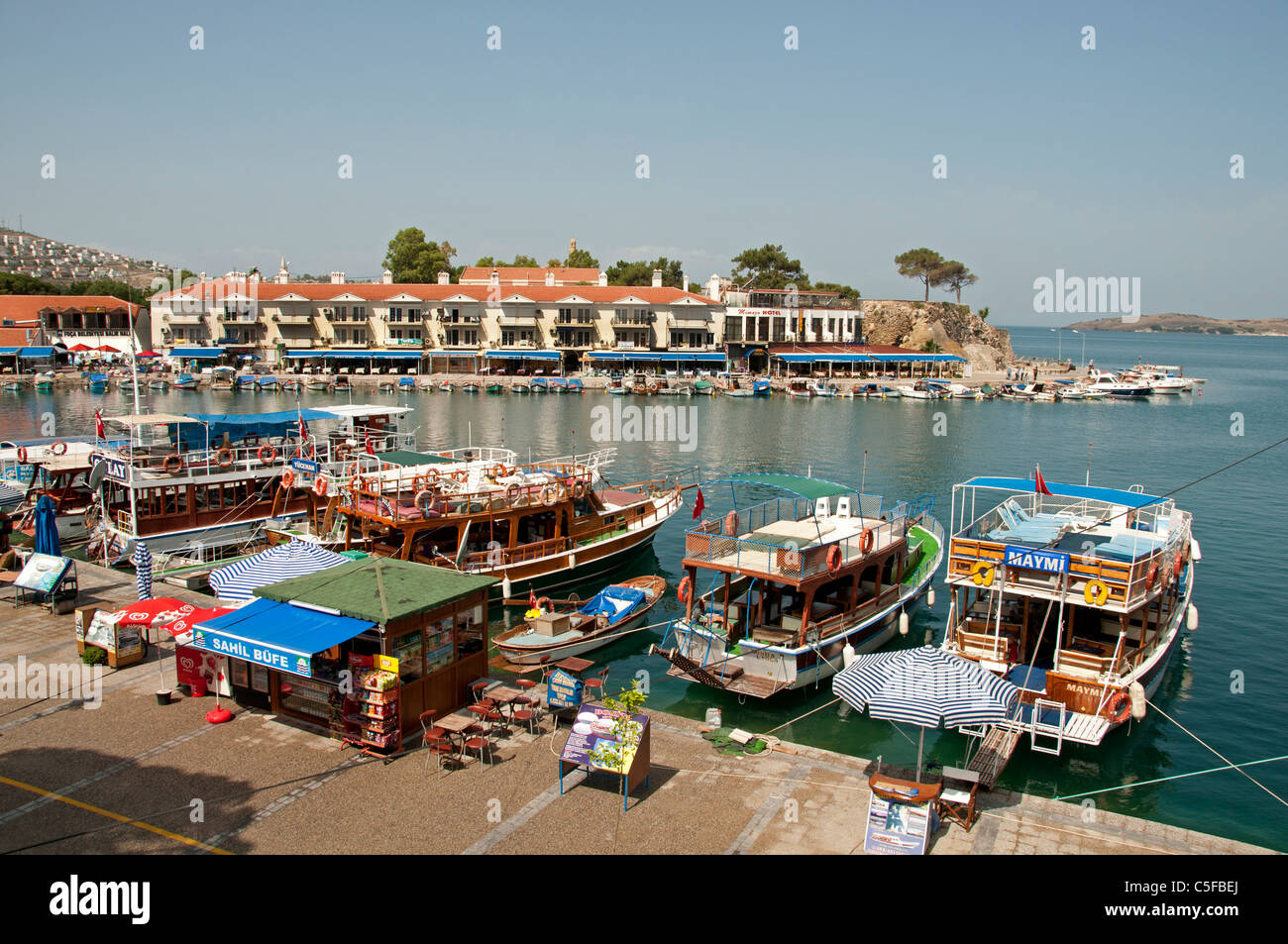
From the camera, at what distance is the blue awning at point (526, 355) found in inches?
4242

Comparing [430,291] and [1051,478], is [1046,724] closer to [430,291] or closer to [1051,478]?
[1051,478]

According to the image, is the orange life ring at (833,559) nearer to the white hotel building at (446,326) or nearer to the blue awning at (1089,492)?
the blue awning at (1089,492)

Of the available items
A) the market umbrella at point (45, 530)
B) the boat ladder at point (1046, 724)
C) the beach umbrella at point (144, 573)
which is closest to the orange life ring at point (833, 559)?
the boat ladder at point (1046, 724)

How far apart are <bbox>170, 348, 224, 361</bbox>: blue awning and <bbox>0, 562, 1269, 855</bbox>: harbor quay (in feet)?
342

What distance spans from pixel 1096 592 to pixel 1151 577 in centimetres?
192

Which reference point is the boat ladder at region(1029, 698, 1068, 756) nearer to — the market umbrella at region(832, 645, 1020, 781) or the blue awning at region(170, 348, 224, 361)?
the market umbrella at region(832, 645, 1020, 781)

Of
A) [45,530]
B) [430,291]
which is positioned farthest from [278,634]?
[430,291]

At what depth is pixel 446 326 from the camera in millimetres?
110688

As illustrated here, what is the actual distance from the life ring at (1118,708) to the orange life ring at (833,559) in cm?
648

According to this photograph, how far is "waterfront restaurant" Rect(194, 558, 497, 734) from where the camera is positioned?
13.9m

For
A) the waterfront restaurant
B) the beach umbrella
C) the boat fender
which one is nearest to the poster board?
the waterfront restaurant
